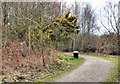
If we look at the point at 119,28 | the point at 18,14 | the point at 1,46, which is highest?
the point at 18,14

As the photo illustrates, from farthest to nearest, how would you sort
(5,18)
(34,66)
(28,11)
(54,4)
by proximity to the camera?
1. (54,4)
2. (28,11)
3. (5,18)
4. (34,66)

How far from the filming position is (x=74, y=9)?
1452 centimetres

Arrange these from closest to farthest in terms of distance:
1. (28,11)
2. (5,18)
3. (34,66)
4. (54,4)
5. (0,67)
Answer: (0,67) < (34,66) < (5,18) < (28,11) < (54,4)

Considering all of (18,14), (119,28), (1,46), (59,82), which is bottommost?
(59,82)

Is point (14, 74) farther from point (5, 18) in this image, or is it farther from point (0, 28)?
point (5, 18)

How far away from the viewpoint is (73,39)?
1455cm

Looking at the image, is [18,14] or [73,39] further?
[73,39]

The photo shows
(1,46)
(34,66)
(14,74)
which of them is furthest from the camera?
(1,46)

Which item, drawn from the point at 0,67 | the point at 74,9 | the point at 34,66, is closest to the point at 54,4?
the point at 74,9

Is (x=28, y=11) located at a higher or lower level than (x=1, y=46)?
higher

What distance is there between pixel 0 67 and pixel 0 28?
2.47 meters

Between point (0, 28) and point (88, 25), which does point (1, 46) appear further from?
point (88, 25)

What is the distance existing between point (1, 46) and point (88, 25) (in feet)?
25.9

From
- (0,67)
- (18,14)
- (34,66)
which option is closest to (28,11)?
(18,14)
